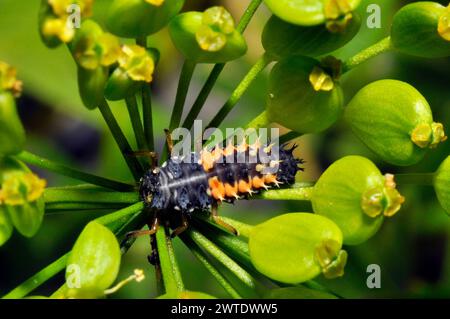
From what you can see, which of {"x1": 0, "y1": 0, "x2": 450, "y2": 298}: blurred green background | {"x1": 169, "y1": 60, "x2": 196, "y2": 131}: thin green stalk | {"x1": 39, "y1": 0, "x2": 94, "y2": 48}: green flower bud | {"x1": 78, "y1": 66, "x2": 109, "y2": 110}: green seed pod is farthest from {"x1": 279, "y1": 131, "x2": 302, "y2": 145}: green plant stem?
{"x1": 0, "y1": 0, "x2": 450, "y2": 298}: blurred green background

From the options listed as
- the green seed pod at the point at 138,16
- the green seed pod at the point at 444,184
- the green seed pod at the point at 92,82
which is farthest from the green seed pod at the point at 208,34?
the green seed pod at the point at 444,184

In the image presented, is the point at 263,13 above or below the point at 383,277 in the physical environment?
above

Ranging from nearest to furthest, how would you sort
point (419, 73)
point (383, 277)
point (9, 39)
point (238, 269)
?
point (238, 269) → point (383, 277) → point (9, 39) → point (419, 73)

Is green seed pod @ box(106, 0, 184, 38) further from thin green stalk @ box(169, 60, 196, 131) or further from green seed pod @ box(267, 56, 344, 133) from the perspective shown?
green seed pod @ box(267, 56, 344, 133)

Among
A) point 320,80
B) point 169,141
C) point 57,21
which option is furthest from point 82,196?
point 320,80

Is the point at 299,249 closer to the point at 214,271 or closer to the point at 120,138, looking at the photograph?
the point at 214,271
